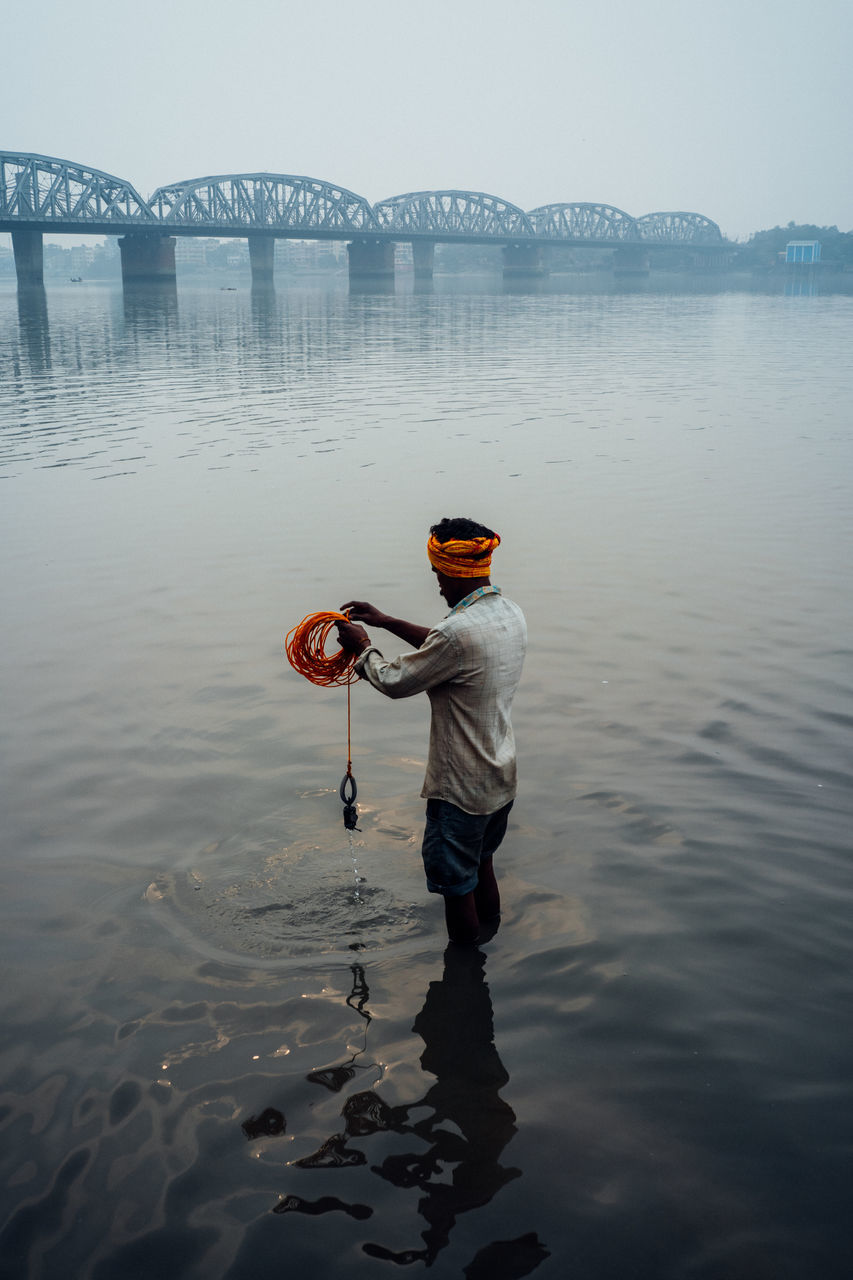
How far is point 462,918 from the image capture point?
495cm

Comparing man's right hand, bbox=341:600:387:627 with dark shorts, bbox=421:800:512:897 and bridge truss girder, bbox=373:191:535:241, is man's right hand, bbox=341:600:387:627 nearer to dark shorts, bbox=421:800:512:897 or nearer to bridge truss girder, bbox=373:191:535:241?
dark shorts, bbox=421:800:512:897

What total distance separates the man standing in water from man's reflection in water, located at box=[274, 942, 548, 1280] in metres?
0.58

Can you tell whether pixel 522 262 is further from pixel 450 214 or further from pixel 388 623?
pixel 388 623

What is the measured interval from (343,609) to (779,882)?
110 inches

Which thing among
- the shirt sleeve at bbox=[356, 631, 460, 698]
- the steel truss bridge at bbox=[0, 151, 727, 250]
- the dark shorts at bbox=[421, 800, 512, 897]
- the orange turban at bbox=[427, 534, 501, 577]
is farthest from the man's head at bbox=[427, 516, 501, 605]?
the steel truss bridge at bbox=[0, 151, 727, 250]

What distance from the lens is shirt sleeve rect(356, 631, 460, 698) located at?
4.34 meters

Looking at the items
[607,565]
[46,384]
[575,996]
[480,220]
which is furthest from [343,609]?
[480,220]

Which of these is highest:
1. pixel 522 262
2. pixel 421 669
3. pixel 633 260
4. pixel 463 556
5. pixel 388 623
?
pixel 633 260

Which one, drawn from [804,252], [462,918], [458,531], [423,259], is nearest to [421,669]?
[458,531]

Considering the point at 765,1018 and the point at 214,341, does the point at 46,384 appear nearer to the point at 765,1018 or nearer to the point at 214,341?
the point at 214,341

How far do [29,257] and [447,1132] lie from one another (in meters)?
131

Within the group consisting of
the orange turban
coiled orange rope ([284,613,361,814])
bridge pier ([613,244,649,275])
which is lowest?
coiled orange rope ([284,613,361,814])

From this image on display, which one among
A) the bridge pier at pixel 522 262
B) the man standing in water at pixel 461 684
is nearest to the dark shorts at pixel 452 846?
the man standing in water at pixel 461 684

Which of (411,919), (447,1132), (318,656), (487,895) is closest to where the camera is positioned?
(447,1132)
